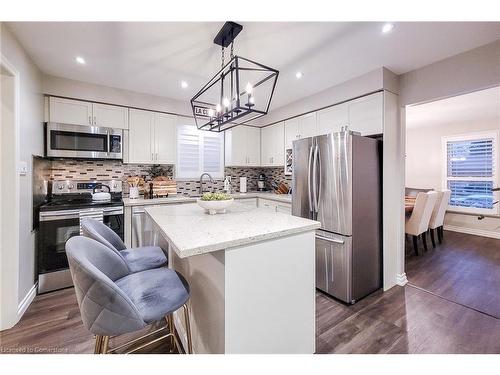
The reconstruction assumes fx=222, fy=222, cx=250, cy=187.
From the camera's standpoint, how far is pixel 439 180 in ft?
16.9

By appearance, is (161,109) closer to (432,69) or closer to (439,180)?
(432,69)

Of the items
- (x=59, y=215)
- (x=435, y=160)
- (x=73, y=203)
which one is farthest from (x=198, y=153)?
(x=435, y=160)

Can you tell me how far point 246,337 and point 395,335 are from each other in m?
1.34

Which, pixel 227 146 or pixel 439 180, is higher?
pixel 227 146

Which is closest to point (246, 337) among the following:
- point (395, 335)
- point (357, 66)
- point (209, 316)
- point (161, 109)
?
point (209, 316)

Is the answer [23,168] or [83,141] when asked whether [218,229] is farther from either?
[83,141]

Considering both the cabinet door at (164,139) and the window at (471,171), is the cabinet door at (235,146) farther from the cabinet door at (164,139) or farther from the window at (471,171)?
the window at (471,171)

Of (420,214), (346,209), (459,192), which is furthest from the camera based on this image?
(459,192)

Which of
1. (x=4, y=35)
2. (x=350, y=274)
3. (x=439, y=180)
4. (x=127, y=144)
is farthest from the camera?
(x=439, y=180)

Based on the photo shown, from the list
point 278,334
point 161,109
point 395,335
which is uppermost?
point 161,109

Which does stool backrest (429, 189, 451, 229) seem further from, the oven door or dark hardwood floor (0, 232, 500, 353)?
the oven door

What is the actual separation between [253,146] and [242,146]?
268 mm

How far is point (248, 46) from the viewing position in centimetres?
202

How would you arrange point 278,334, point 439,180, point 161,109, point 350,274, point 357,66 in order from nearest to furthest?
point 278,334, point 350,274, point 357,66, point 161,109, point 439,180
